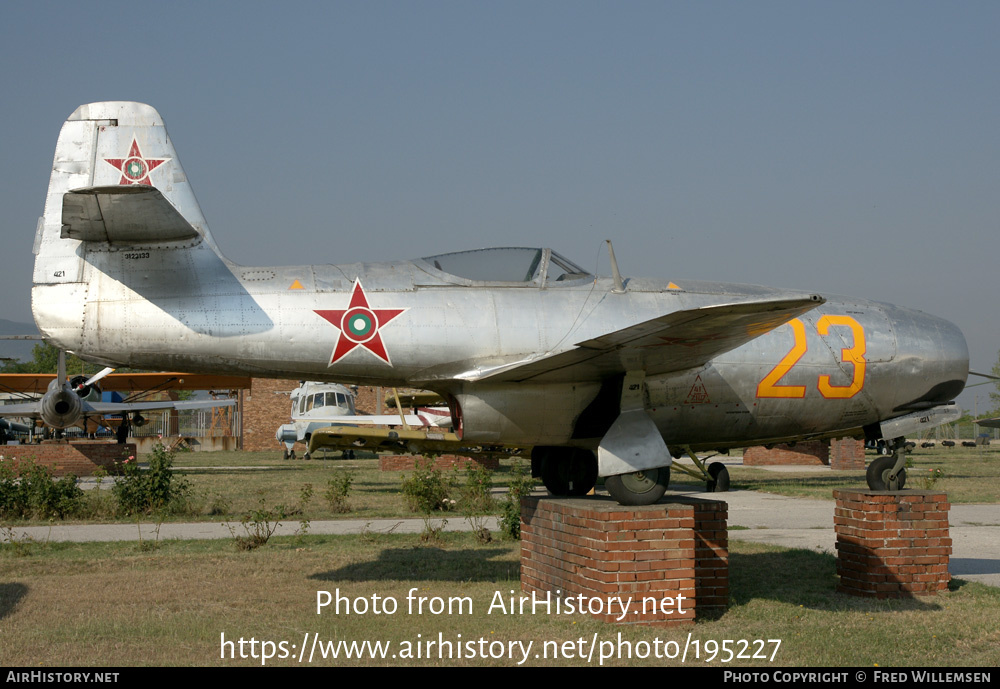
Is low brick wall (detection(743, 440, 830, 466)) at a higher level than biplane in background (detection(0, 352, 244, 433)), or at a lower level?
lower

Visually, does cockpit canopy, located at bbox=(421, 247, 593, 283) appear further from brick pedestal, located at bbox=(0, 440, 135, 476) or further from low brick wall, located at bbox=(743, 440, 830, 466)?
low brick wall, located at bbox=(743, 440, 830, 466)

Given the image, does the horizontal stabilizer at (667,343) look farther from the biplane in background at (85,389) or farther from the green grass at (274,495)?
the biplane in background at (85,389)

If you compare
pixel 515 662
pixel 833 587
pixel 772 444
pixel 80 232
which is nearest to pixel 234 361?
pixel 80 232

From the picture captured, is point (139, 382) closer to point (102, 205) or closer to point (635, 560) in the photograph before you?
point (102, 205)

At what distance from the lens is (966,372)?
355 inches

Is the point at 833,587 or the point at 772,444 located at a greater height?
the point at 772,444

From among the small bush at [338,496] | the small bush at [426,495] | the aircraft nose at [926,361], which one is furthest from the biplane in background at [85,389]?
the aircraft nose at [926,361]

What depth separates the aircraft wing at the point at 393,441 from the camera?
19.0 m

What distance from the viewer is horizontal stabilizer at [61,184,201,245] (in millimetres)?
6320

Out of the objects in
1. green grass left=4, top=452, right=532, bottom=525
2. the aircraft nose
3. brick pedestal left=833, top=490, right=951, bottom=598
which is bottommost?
green grass left=4, top=452, right=532, bottom=525

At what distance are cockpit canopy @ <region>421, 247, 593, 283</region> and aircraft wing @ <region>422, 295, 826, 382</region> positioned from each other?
89 centimetres

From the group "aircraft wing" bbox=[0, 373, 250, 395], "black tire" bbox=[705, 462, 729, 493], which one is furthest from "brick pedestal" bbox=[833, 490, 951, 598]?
"aircraft wing" bbox=[0, 373, 250, 395]
